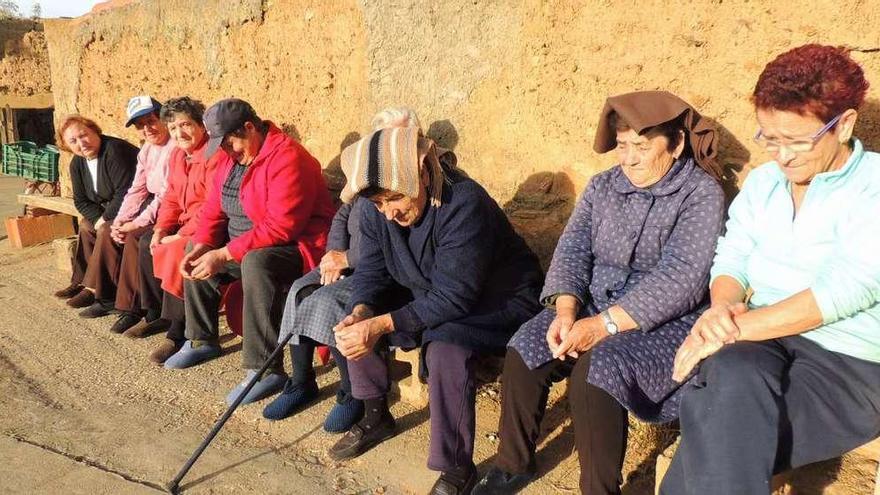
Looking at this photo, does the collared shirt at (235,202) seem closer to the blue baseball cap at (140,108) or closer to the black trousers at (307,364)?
the black trousers at (307,364)

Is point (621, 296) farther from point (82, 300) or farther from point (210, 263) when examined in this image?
point (82, 300)

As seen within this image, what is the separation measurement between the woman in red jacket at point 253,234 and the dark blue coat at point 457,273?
0.77 meters

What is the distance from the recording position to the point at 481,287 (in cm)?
281

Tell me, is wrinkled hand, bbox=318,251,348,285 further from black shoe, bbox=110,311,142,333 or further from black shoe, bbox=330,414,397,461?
black shoe, bbox=110,311,142,333

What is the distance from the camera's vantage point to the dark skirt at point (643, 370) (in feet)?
7.38

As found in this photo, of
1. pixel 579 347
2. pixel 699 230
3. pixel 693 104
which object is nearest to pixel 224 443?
pixel 579 347

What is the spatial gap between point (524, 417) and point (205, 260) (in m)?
2.08

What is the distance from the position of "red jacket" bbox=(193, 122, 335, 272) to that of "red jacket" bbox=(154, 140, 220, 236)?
0.52 meters

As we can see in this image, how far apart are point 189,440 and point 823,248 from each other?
8.90 ft

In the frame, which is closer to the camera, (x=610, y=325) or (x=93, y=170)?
(x=610, y=325)

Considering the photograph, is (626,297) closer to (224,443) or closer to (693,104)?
(693,104)

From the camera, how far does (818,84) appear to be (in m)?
2.00

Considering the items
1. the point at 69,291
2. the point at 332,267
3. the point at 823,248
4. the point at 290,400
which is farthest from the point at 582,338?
the point at 69,291

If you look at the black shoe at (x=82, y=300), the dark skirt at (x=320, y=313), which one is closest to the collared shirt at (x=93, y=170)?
the black shoe at (x=82, y=300)
